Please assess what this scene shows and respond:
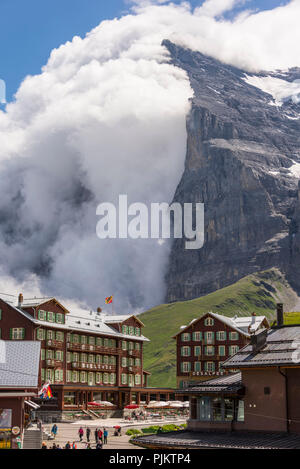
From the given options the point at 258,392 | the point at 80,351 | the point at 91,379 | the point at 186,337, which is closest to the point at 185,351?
the point at 186,337

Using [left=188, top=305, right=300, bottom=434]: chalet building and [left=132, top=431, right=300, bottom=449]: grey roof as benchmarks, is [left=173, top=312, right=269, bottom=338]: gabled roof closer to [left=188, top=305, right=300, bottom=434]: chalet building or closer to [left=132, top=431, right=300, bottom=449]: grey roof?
Answer: [left=188, top=305, right=300, bottom=434]: chalet building

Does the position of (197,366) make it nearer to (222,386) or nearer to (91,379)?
(91,379)

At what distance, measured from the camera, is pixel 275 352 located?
44.0m

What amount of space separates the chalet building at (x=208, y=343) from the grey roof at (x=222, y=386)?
214 ft

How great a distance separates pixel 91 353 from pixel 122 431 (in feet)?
112

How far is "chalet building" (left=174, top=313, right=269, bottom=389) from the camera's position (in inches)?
4515

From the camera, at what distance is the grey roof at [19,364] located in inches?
1555

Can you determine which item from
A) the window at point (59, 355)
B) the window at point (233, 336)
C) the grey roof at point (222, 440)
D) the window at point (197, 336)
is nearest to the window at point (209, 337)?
the window at point (197, 336)

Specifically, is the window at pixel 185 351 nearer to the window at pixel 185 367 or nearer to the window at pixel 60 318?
the window at pixel 185 367

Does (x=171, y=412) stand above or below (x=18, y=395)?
below

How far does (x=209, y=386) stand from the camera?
46.8m

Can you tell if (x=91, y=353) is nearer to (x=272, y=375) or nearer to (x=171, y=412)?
(x=171, y=412)

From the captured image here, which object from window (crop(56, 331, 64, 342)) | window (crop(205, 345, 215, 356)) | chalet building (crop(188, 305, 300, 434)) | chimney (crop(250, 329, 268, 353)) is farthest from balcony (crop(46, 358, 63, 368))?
chimney (crop(250, 329, 268, 353))

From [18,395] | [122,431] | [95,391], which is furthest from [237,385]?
[95,391]
